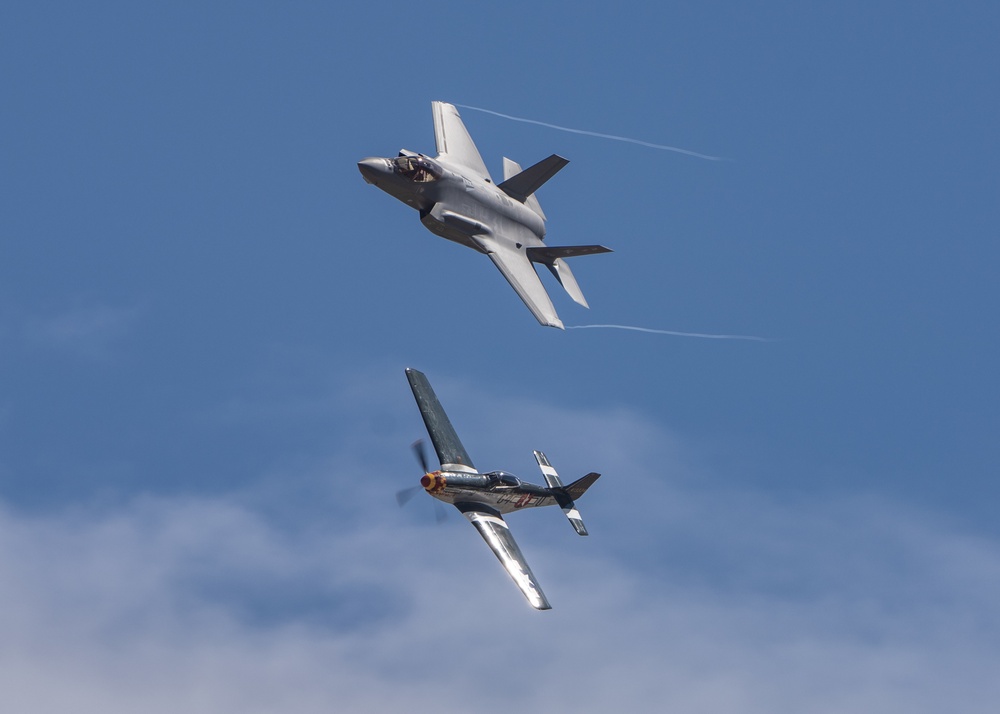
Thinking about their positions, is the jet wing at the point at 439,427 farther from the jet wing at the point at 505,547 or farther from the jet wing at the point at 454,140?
the jet wing at the point at 454,140

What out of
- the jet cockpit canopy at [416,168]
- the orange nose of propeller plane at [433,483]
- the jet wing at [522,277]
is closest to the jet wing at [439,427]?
the orange nose of propeller plane at [433,483]

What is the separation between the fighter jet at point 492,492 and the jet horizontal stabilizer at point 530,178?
14147mm

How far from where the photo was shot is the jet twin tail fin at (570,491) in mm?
91688

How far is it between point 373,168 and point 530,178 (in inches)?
493

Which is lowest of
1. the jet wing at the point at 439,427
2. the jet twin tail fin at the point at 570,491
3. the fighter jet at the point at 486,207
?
the jet twin tail fin at the point at 570,491

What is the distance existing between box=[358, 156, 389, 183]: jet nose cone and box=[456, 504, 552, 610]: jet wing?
19374mm

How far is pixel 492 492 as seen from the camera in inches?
3492

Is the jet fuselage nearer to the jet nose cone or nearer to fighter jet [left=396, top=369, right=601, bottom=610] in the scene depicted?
the jet nose cone

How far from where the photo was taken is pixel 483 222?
8906 centimetres

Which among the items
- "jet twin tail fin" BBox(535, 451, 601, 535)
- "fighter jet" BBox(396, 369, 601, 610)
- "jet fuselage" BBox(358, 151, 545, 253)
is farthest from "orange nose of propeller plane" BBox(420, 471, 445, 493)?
"jet fuselage" BBox(358, 151, 545, 253)

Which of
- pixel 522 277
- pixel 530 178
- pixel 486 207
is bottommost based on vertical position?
pixel 522 277

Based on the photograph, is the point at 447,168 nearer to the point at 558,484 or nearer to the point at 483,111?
the point at 483,111

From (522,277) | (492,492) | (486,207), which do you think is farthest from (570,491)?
(486,207)

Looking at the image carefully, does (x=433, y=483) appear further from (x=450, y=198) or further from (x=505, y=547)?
(x=450, y=198)
